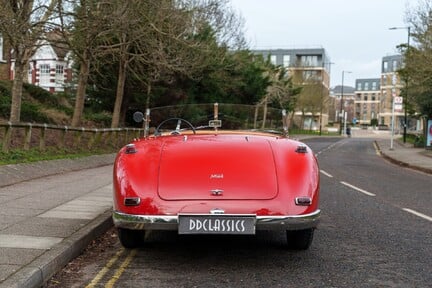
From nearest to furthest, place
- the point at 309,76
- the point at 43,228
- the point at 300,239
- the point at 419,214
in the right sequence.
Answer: the point at 300,239 → the point at 43,228 → the point at 419,214 → the point at 309,76

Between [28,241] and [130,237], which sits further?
[130,237]

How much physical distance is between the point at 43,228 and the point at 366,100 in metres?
167

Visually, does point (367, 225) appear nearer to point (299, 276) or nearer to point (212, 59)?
point (299, 276)

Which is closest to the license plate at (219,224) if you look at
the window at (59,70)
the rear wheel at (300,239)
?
the rear wheel at (300,239)

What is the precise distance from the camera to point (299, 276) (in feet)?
15.6

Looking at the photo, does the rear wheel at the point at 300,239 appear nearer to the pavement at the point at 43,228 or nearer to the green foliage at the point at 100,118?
the pavement at the point at 43,228

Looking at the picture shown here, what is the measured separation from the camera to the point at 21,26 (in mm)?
14594

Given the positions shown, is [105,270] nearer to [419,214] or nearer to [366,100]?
[419,214]

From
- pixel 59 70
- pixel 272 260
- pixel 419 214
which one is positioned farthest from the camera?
pixel 59 70

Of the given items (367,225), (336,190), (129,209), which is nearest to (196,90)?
(336,190)

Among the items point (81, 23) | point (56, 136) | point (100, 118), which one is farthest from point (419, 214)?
point (100, 118)

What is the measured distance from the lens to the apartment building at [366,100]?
16145 cm

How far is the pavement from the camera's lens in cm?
441

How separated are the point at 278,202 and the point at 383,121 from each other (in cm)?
13093
